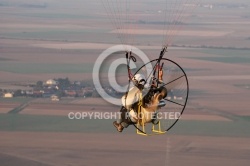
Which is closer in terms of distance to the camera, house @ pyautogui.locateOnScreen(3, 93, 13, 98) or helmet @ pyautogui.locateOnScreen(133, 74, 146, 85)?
helmet @ pyautogui.locateOnScreen(133, 74, 146, 85)

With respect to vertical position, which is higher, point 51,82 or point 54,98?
point 51,82

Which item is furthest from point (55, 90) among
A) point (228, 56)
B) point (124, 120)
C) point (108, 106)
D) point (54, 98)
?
point (124, 120)

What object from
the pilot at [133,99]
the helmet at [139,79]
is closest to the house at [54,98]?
the pilot at [133,99]

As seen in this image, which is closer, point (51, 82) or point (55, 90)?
point (55, 90)

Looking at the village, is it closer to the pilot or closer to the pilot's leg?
the pilot's leg

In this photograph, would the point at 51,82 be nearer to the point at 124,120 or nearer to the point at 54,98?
the point at 54,98

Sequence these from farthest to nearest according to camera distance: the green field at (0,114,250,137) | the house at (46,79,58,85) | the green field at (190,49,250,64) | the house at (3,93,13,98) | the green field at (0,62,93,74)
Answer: the green field at (190,49,250,64) < the green field at (0,62,93,74) < the house at (46,79,58,85) < the house at (3,93,13,98) < the green field at (0,114,250,137)

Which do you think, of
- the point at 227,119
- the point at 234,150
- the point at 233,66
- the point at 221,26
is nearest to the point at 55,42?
the point at 233,66

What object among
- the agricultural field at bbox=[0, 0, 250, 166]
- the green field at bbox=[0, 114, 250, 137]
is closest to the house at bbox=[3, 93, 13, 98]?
the agricultural field at bbox=[0, 0, 250, 166]

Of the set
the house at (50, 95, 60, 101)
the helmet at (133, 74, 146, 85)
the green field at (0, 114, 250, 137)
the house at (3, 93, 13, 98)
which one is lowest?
the green field at (0, 114, 250, 137)

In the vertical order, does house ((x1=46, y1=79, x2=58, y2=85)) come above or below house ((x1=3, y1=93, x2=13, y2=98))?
above

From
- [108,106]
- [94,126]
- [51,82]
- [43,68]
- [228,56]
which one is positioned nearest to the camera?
[94,126]
